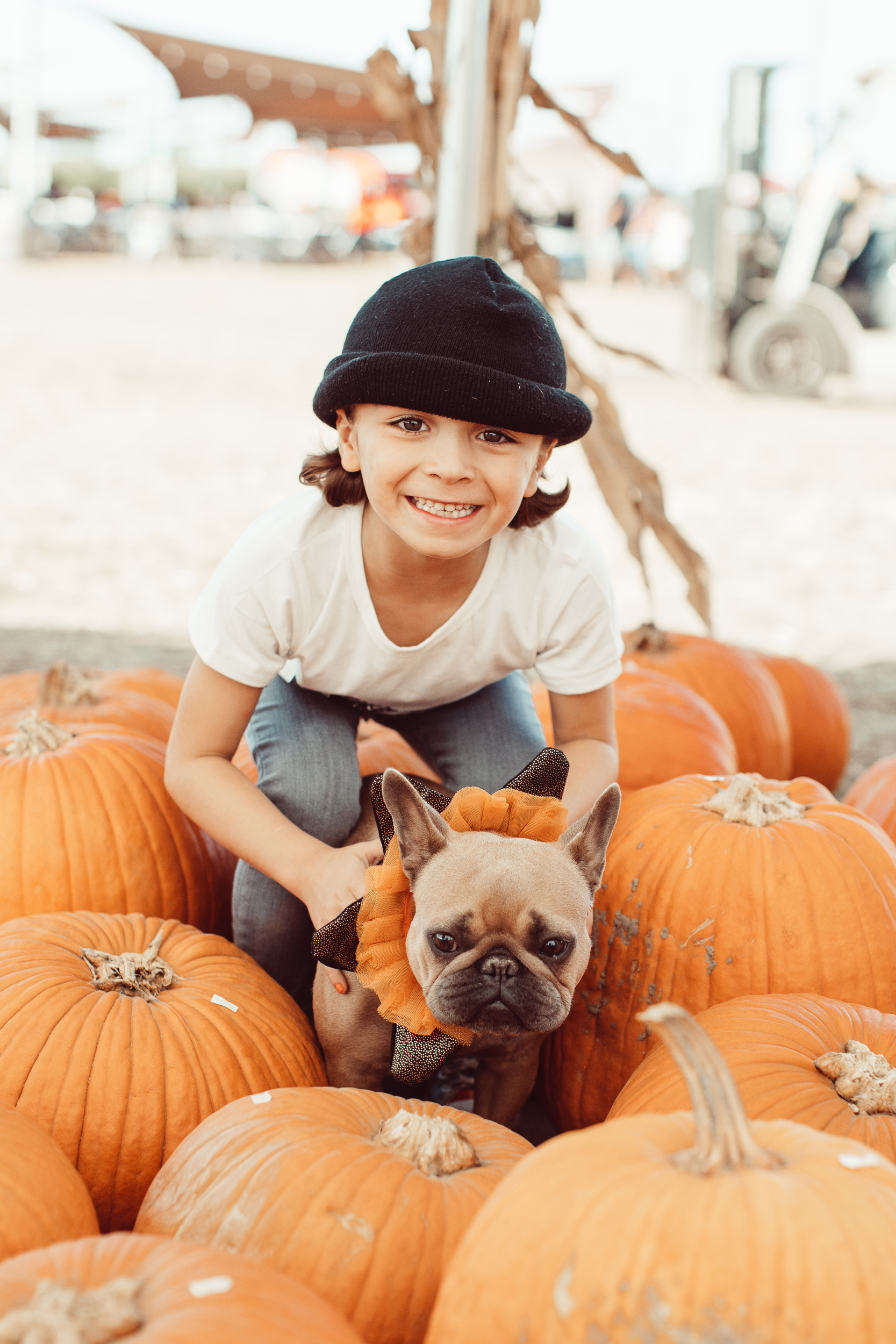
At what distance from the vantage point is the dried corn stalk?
3762 millimetres

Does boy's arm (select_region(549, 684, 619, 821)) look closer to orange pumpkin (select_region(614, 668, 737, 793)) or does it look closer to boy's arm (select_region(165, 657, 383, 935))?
orange pumpkin (select_region(614, 668, 737, 793))

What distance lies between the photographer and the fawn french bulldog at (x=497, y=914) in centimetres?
200

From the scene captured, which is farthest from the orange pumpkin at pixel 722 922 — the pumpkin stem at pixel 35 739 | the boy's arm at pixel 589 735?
the pumpkin stem at pixel 35 739

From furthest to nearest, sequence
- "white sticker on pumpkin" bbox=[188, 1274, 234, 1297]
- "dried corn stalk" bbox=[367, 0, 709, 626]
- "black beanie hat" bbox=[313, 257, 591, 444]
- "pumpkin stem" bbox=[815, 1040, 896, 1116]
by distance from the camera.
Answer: "dried corn stalk" bbox=[367, 0, 709, 626]
"black beanie hat" bbox=[313, 257, 591, 444]
"pumpkin stem" bbox=[815, 1040, 896, 1116]
"white sticker on pumpkin" bbox=[188, 1274, 234, 1297]

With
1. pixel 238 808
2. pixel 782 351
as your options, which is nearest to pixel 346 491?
pixel 238 808

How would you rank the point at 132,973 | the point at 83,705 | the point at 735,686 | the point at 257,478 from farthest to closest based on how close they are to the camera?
the point at 257,478
the point at 735,686
the point at 83,705
the point at 132,973

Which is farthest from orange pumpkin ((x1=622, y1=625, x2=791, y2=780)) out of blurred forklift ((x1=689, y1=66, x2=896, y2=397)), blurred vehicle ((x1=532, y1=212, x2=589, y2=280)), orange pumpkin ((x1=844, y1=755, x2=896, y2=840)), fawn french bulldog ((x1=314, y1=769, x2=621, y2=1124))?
blurred vehicle ((x1=532, y1=212, x2=589, y2=280))

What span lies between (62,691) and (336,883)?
1.50 metres

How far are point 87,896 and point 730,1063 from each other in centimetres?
151

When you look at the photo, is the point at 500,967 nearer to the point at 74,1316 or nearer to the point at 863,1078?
the point at 863,1078

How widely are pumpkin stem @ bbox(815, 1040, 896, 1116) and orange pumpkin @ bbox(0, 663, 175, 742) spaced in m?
1.98

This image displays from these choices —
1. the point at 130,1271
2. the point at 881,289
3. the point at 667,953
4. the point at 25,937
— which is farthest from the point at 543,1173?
the point at 881,289

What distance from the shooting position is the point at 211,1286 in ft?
4.28

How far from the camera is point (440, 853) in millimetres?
2123
